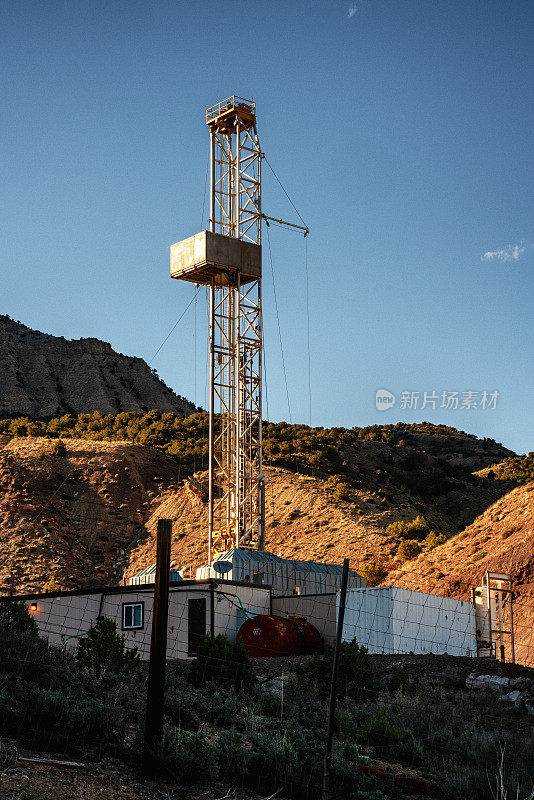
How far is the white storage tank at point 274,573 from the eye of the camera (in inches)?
1522

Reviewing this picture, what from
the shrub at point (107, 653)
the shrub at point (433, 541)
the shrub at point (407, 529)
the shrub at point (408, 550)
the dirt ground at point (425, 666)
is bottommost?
the dirt ground at point (425, 666)

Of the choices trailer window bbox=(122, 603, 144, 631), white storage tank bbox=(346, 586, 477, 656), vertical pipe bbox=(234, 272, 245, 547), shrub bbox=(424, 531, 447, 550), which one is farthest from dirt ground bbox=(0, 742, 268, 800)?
shrub bbox=(424, 531, 447, 550)

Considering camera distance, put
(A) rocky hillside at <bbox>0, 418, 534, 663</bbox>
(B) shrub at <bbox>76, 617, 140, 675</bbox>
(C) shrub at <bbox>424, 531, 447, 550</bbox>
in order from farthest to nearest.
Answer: (C) shrub at <bbox>424, 531, 447, 550</bbox>
(A) rocky hillside at <bbox>0, 418, 534, 663</bbox>
(B) shrub at <bbox>76, 617, 140, 675</bbox>

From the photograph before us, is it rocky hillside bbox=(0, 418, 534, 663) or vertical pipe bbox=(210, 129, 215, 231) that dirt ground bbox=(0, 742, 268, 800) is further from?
vertical pipe bbox=(210, 129, 215, 231)

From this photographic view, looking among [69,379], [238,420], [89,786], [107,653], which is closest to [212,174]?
[238,420]

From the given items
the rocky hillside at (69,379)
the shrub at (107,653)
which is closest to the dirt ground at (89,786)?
the shrub at (107,653)

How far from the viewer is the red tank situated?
30328mm

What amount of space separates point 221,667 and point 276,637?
10931mm

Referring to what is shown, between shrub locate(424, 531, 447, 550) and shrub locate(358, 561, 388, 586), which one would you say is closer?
shrub locate(358, 561, 388, 586)

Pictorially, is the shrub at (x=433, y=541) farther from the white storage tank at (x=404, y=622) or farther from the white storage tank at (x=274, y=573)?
the white storage tank at (x=404, y=622)

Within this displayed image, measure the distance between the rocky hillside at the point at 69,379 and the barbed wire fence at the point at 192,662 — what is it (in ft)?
296

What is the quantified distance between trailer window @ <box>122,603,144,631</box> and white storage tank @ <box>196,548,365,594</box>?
305 inches

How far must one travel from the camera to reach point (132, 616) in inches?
1201

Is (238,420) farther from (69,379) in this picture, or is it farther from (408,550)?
(69,379)
